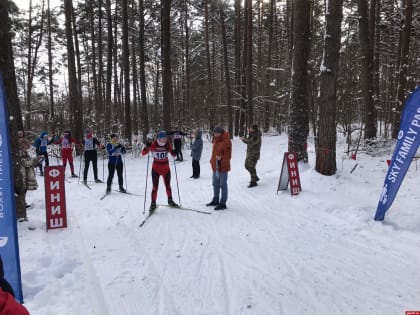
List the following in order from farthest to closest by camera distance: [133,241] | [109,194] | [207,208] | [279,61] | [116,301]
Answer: [279,61]
[109,194]
[207,208]
[133,241]
[116,301]

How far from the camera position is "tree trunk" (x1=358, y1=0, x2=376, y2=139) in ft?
44.1

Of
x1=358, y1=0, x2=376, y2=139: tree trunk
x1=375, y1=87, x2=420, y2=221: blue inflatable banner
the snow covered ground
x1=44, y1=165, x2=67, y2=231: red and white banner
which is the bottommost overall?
the snow covered ground

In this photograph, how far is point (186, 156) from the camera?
18906mm

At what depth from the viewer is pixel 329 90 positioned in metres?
9.11

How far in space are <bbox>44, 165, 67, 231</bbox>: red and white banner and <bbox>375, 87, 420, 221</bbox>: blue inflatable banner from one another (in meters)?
6.32

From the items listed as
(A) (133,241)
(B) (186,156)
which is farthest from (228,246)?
(B) (186,156)

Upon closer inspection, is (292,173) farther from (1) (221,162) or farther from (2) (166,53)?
(2) (166,53)

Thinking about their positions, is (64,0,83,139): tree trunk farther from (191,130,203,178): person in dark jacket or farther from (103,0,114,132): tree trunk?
(191,130,203,178): person in dark jacket

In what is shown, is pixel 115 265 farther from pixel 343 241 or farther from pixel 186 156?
pixel 186 156

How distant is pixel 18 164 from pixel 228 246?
14.4 ft

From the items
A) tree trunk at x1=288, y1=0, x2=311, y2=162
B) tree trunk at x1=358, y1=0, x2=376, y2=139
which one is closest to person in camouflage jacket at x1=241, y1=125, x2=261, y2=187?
tree trunk at x1=288, y1=0, x2=311, y2=162

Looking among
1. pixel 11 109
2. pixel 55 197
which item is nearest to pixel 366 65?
pixel 55 197

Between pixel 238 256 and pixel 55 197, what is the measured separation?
3.99 meters

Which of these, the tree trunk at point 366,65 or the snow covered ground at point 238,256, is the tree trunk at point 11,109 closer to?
the snow covered ground at point 238,256
